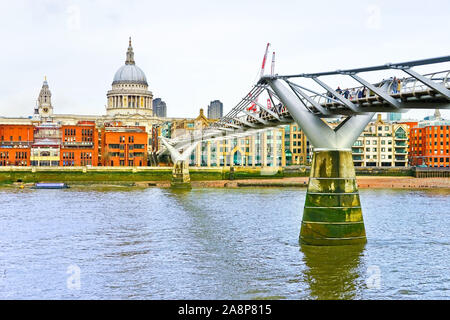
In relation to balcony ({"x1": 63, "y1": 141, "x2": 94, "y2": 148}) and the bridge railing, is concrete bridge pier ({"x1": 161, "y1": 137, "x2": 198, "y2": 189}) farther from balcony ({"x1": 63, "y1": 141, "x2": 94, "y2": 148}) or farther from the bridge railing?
the bridge railing

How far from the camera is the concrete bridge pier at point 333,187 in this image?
32.7 meters

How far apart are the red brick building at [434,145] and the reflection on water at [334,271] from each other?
341 ft

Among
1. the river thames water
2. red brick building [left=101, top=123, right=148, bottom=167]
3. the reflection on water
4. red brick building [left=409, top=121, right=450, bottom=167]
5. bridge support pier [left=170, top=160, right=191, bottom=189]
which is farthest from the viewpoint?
red brick building [left=409, top=121, right=450, bottom=167]

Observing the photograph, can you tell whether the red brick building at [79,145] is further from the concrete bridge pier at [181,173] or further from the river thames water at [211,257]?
the river thames water at [211,257]

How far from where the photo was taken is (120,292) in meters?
24.7

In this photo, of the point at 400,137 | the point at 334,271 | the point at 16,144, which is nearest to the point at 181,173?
the point at 16,144

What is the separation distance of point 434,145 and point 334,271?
365 feet

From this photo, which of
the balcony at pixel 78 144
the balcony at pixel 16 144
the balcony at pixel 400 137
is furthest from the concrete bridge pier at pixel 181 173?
the balcony at pixel 400 137

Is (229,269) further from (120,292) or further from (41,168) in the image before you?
(41,168)

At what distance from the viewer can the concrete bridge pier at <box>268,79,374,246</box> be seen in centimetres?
3269

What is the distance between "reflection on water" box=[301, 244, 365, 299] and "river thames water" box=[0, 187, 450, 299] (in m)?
0.04

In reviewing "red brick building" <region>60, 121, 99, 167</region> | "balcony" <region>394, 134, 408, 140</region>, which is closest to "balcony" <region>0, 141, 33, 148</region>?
"red brick building" <region>60, 121, 99, 167</region>
